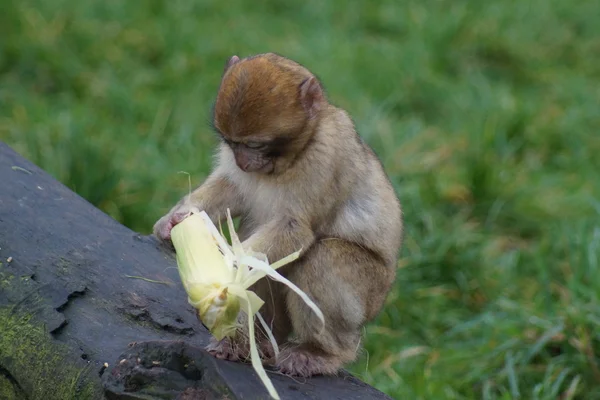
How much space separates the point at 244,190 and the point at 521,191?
12.9 ft

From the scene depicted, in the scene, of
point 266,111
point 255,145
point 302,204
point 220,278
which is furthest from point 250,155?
point 220,278

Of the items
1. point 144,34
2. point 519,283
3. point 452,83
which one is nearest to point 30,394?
point 519,283

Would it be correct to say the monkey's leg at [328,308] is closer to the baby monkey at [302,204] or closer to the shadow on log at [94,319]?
the baby monkey at [302,204]

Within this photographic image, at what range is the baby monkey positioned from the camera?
4414 millimetres

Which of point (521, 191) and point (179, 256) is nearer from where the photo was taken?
point (179, 256)

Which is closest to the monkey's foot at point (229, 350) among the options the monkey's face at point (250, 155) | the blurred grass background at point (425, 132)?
the monkey's face at point (250, 155)

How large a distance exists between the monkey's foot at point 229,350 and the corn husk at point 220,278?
80mm

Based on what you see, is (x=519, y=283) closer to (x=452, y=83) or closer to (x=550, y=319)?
(x=550, y=319)

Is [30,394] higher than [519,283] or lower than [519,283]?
higher

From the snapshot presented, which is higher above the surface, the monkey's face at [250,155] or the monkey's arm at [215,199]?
the monkey's face at [250,155]

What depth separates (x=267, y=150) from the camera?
14.9 ft

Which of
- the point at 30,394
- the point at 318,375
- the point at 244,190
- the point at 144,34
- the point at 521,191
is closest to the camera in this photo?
the point at 30,394

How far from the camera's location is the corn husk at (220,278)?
390cm

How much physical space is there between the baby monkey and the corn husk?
221 millimetres
